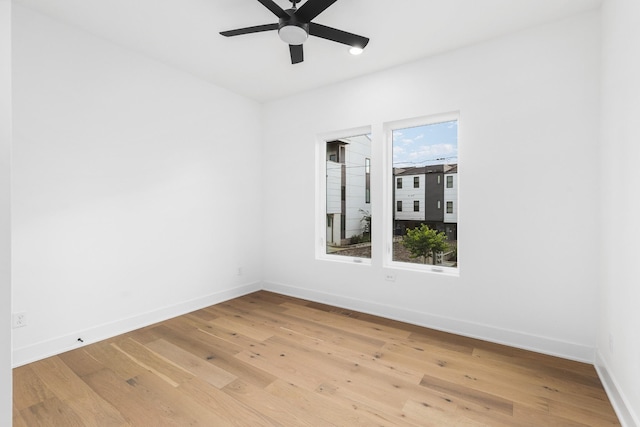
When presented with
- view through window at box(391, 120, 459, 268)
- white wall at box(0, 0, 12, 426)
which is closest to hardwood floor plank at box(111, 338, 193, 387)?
white wall at box(0, 0, 12, 426)

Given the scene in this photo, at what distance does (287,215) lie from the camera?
422 centimetres

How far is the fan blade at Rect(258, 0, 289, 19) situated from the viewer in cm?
195

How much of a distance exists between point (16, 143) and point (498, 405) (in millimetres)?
3917

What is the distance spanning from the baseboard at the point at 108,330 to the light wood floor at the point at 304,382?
0.10m

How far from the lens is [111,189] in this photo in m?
2.86

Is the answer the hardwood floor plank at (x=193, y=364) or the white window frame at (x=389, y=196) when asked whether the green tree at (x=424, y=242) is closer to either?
the white window frame at (x=389, y=196)

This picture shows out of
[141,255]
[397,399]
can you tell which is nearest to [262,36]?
[141,255]

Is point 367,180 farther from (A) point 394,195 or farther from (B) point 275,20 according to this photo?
(B) point 275,20

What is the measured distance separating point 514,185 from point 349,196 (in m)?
1.84

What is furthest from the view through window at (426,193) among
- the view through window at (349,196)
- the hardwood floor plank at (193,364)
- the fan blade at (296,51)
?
the hardwood floor plank at (193,364)

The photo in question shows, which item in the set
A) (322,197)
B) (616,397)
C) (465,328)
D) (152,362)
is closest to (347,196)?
(322,197)

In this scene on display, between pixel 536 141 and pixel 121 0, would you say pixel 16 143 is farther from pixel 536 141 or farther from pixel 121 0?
pixel 536 141

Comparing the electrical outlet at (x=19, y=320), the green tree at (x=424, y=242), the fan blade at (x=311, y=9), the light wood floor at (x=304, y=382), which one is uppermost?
the fan blade at (x=311, y=9)

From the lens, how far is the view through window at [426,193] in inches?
124
